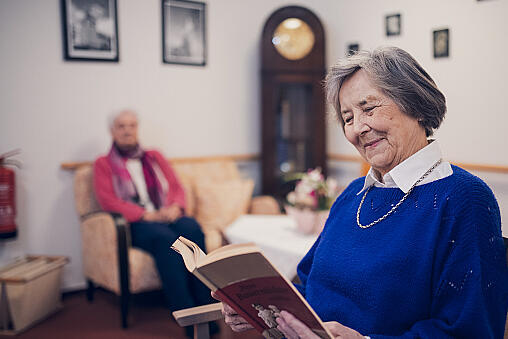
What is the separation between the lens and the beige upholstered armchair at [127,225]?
7.85 ft

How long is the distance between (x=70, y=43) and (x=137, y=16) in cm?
51

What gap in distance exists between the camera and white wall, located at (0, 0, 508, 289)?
275cm

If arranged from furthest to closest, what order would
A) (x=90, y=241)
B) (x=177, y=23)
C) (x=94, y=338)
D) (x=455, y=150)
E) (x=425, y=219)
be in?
1. (x=177, y=23)
2. (x=90, y=241)
3. (x=94, y=338)
4. (x=455, y=150)
5. (x=425, y=219)

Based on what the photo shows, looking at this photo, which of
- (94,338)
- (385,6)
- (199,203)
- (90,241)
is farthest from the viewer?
(199,203)

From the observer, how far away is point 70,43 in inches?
113

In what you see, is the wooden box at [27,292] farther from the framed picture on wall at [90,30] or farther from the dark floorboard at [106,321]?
the framed picture on wall at [90,30]

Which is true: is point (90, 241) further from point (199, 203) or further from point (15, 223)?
point (199, 203)

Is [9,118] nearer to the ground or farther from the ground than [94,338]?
farther from the ground

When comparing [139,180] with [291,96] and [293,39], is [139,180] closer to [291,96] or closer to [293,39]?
[291,96]

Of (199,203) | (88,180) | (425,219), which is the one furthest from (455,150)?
(88,180)

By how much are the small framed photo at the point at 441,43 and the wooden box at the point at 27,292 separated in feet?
7.57

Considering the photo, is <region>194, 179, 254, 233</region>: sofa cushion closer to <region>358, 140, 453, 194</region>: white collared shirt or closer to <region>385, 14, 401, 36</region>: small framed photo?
<region>385, 14, 401, 36</region>: small framed photo

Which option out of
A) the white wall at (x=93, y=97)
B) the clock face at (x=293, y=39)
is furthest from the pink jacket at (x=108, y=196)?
the clock face at (x=293, y=39)

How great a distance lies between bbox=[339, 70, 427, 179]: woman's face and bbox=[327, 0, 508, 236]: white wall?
5.2 inches
